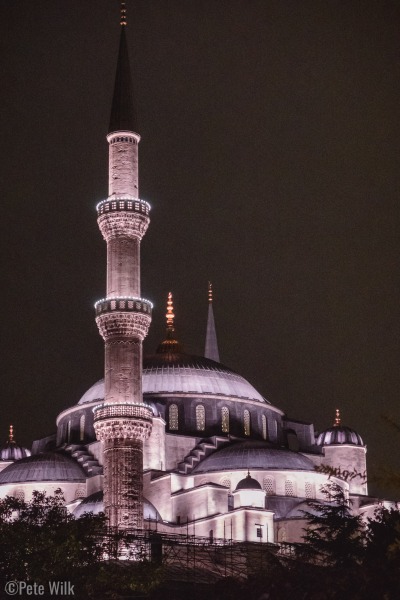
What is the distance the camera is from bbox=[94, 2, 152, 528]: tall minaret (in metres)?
35.3

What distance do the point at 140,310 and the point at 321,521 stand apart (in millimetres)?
8140

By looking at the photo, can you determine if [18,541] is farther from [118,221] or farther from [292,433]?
[292,433]

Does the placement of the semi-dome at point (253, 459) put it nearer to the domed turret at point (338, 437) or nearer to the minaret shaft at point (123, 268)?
the domed turret at point (338, 437)

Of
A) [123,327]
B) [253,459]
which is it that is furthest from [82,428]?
[123,327]

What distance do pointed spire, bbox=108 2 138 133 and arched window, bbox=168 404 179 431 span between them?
40.4 feet

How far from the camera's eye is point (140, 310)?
1442 inches

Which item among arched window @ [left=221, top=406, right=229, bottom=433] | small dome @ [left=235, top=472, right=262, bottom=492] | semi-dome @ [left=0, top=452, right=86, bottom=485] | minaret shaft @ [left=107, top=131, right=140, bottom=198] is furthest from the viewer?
arched window @ [left=221, top=406, right=229, bottom=433]

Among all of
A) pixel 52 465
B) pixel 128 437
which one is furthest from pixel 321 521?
pixel 52 465

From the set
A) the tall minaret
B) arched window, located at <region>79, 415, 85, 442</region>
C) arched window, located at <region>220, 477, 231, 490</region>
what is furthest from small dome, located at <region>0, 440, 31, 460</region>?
the tall minaret

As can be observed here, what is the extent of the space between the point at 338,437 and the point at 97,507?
12728 millimetres

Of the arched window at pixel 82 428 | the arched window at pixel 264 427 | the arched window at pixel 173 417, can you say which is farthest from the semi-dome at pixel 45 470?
the arched window at pixel 264 427

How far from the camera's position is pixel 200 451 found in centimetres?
4506

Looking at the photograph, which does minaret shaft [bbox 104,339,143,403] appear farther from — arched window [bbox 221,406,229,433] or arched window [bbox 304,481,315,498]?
arched window [bbox 221,406,229,433]

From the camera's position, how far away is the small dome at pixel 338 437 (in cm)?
4862
